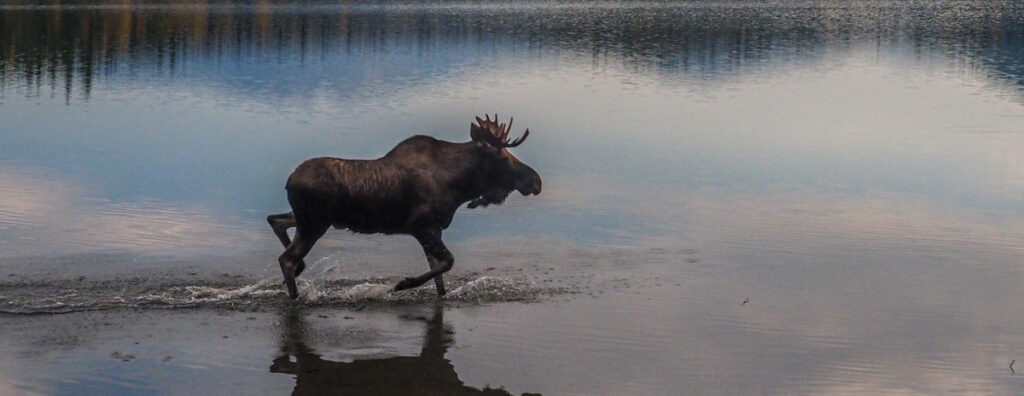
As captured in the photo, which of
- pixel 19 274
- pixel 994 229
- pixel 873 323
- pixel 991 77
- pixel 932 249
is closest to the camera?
pixel 873 323

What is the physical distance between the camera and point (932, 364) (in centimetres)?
1156

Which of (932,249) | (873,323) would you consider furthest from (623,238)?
(873,323)

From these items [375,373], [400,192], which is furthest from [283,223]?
[375,373]

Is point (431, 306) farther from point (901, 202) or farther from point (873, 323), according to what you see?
point (901, 202)

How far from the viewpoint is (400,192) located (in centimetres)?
1377

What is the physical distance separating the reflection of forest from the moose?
2313 centimetres

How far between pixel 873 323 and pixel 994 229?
4.93 m

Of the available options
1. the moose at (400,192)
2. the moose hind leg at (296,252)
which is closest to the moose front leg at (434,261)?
the moose at (400,192)

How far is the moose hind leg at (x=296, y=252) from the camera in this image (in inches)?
535

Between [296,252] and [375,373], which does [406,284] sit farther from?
[375,373]

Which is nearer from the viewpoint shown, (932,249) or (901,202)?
(932,249)

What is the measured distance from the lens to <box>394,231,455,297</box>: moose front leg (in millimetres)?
13477

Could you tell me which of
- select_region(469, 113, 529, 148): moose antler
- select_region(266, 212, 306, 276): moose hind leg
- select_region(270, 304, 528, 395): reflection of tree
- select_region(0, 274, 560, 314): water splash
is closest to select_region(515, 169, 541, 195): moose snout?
select_region(469, 113, 529, 148): moose antler

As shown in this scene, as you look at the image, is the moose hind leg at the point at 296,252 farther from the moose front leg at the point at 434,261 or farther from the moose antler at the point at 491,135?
the moose antler at the point at 491,135
